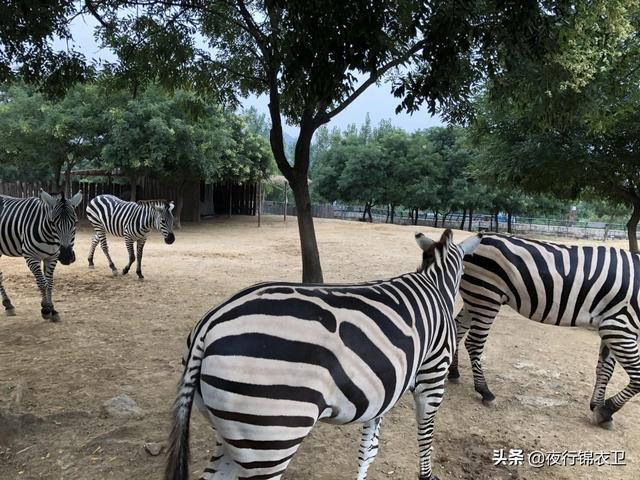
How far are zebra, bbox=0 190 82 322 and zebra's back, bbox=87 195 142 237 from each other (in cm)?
325

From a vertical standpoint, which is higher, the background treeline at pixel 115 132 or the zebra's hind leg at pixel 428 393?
the background treeline at pixel 115 132

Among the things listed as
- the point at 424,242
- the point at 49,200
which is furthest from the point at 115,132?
the point at 424,242

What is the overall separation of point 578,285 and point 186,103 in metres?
7.23

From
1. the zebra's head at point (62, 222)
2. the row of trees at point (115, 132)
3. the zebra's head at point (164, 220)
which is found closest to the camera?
the zebra's head at point (62, 222)

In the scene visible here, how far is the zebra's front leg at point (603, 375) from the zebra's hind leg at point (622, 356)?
172 mm

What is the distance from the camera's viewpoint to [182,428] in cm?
185

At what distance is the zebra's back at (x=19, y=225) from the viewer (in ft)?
19.7

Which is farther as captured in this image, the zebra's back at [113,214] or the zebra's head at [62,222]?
the zebra's back at [113,214]

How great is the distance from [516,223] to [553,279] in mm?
39317

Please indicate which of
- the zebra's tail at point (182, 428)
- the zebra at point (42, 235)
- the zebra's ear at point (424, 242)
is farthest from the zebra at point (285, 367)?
the zebra at point (42, 235)

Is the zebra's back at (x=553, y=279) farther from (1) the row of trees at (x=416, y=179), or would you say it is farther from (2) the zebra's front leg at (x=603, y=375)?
(1) the row of trees at (x=416, y=179)

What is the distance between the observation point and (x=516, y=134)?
1009 centimetres

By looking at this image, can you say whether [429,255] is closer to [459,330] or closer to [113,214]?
[459,330]

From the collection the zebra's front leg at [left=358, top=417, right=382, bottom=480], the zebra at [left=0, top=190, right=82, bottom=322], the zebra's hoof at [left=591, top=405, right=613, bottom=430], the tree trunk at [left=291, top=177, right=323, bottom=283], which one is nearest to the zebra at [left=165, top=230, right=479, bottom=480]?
the zebra's front leg at [left=358, top=417, right=382, bottom=480]
